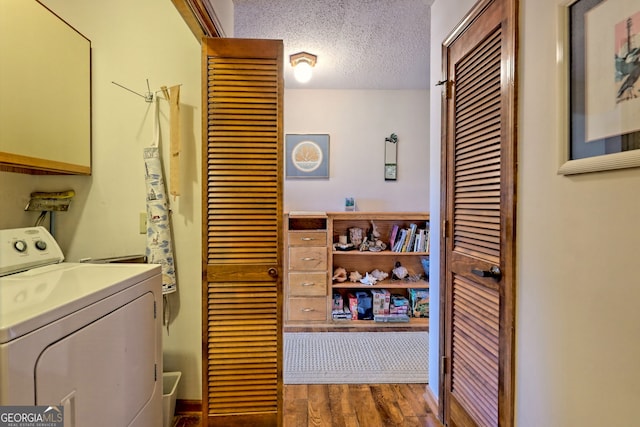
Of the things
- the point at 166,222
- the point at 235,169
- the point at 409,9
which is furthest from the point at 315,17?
the point at 166,222

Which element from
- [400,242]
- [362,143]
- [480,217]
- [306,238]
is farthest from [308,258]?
[480,217]

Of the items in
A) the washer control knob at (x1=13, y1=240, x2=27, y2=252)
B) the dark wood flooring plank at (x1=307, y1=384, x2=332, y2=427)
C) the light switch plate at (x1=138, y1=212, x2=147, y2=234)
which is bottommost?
the dark wood flooring plank at (x1=307, y1=384, x2=332, y2=427)

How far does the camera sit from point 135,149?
5.94 feet

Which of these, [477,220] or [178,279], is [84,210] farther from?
[477,220]

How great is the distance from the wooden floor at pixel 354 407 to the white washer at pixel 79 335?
2.57ft

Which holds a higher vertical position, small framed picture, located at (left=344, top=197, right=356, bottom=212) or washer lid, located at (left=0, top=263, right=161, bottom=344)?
small framed picture, located at (left=344, top=197, right=356, bottom=212)

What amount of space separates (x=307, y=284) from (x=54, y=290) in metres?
2.36

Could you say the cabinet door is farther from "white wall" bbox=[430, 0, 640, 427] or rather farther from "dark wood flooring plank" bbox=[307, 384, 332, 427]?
"white wall" bbox=[430, 0, 640, 427]

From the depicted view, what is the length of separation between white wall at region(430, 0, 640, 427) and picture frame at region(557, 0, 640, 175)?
0.04 meters

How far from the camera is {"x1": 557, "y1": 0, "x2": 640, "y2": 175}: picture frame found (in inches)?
30.0

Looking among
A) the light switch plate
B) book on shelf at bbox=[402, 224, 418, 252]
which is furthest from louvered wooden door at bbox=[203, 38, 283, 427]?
book on shelf at bbox=[402, 224, 418, 252]

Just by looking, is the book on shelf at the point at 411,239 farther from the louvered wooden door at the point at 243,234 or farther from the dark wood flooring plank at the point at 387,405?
the louvered wooden door at the point at 243,234

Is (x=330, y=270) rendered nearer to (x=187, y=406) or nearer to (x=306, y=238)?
(x=306, y=238)

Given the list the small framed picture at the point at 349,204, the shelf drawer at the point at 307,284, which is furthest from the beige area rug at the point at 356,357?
the small framed picture at the point at 349,204
